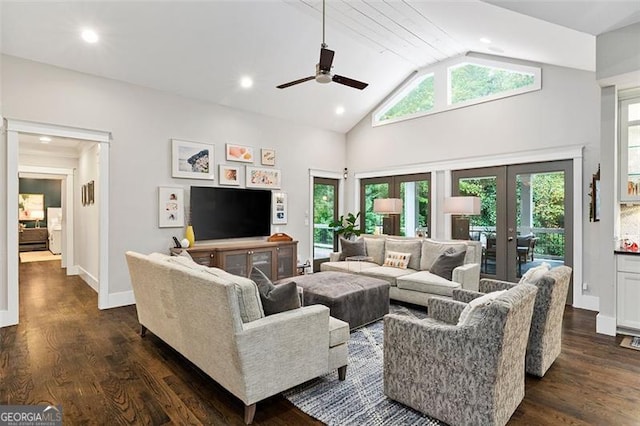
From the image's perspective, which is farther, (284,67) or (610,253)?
(284,67)

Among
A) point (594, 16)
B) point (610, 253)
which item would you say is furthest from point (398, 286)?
point (594, 16)

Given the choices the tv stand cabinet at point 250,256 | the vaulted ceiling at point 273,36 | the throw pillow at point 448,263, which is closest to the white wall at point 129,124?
the vaulted ceiling at point 273,36

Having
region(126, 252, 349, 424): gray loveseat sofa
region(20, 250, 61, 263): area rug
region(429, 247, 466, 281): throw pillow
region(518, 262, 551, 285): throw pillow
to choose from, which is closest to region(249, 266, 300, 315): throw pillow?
region(126, 252, 349, 424): gray loveseat sofa

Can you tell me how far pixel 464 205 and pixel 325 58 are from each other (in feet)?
10.0

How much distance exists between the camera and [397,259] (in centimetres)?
557

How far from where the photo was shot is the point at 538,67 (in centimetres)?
534

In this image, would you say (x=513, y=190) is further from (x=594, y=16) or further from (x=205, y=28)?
(x=205, y=28)

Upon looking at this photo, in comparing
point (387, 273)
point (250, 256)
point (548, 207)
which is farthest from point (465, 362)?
point (250, 256)

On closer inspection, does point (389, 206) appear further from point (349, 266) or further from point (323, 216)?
point (323, 216)

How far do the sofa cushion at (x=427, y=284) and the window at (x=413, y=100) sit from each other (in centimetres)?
366

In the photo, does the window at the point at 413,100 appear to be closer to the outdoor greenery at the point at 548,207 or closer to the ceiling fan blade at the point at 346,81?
the outdoor greenery at the point at 548,207

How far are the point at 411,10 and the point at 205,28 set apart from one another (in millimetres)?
2740

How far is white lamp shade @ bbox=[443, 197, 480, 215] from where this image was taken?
16.6 ft

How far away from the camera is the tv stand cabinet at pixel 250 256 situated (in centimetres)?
551
